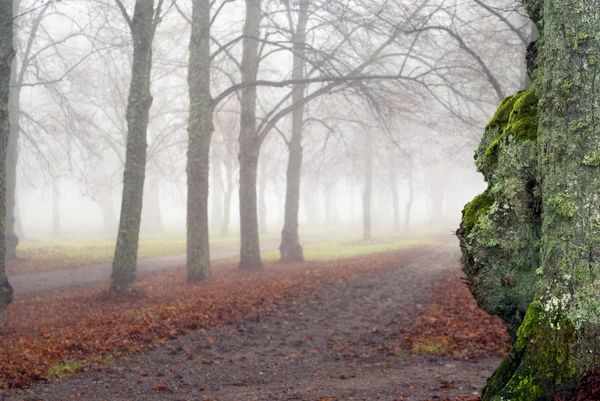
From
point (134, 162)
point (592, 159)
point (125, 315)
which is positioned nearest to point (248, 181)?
point (134, 162)

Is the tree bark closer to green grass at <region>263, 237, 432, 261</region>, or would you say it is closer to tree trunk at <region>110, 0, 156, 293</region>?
tree trunk at <region>110, 0, 156, 293</region>

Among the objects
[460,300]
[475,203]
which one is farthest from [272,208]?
[475,203]

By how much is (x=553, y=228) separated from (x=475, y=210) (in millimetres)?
682

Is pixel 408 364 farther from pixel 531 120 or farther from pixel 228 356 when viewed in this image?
pixel 531 120

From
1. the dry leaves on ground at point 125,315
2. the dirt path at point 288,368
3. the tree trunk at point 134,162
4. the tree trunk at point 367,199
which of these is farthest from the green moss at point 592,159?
the tree trunk at point 367,199

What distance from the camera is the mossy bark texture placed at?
2.76m

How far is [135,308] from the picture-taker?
9.84 meters

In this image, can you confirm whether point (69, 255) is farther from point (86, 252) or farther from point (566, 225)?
point (566, 225)

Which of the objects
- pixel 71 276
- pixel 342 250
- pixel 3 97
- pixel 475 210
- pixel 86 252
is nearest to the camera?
pixel 475 210

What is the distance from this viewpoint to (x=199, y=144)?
13.1 metres

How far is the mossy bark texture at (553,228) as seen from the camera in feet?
9.05

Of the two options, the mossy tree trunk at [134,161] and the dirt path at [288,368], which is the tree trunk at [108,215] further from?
the dirt path at [288,368]

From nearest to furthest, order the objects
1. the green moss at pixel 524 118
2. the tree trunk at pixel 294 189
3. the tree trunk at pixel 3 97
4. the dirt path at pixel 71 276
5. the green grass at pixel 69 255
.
Result: the green moss at pixel 524 118 → the tree trunk at pixel 3 97 → the dirt path at pixel 71 276 → the green grass at pixel 69 255 → the tree trunk at pixel 294 189

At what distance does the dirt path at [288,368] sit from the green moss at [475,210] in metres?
2.08
